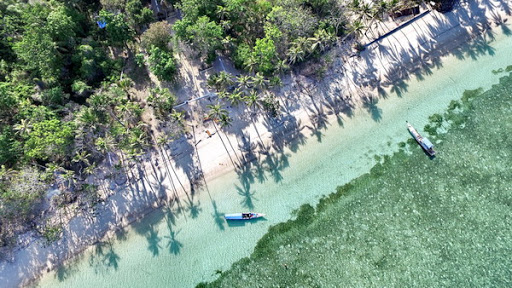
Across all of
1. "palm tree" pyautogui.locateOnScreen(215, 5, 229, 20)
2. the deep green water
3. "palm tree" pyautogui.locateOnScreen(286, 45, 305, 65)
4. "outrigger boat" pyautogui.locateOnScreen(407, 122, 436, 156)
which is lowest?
the deep green water

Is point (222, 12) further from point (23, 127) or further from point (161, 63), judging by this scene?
point (23, 127)

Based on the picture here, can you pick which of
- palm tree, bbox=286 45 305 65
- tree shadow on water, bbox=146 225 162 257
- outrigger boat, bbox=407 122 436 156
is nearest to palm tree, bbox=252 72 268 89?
palm tree, bbox=286 45 305 65

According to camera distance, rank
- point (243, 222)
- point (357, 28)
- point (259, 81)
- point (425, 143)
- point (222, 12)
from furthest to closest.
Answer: point (357, 28) < point (222, 12) < point (425, 143) < point (259, 81) < point (243, 222)

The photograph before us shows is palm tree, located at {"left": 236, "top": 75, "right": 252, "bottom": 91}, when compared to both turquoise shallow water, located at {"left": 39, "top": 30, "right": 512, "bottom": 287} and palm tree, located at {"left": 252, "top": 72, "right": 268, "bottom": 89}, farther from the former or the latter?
turquoise shallow water, located at {"left": 39, "top": 30, "right": 512, "bottom": 287}

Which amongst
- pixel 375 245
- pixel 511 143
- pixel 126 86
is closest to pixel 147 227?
pixel 126 86

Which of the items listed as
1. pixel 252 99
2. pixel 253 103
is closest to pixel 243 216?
pixel 253 103

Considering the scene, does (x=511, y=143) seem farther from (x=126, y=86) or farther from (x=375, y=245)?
(x=126, y=86)
